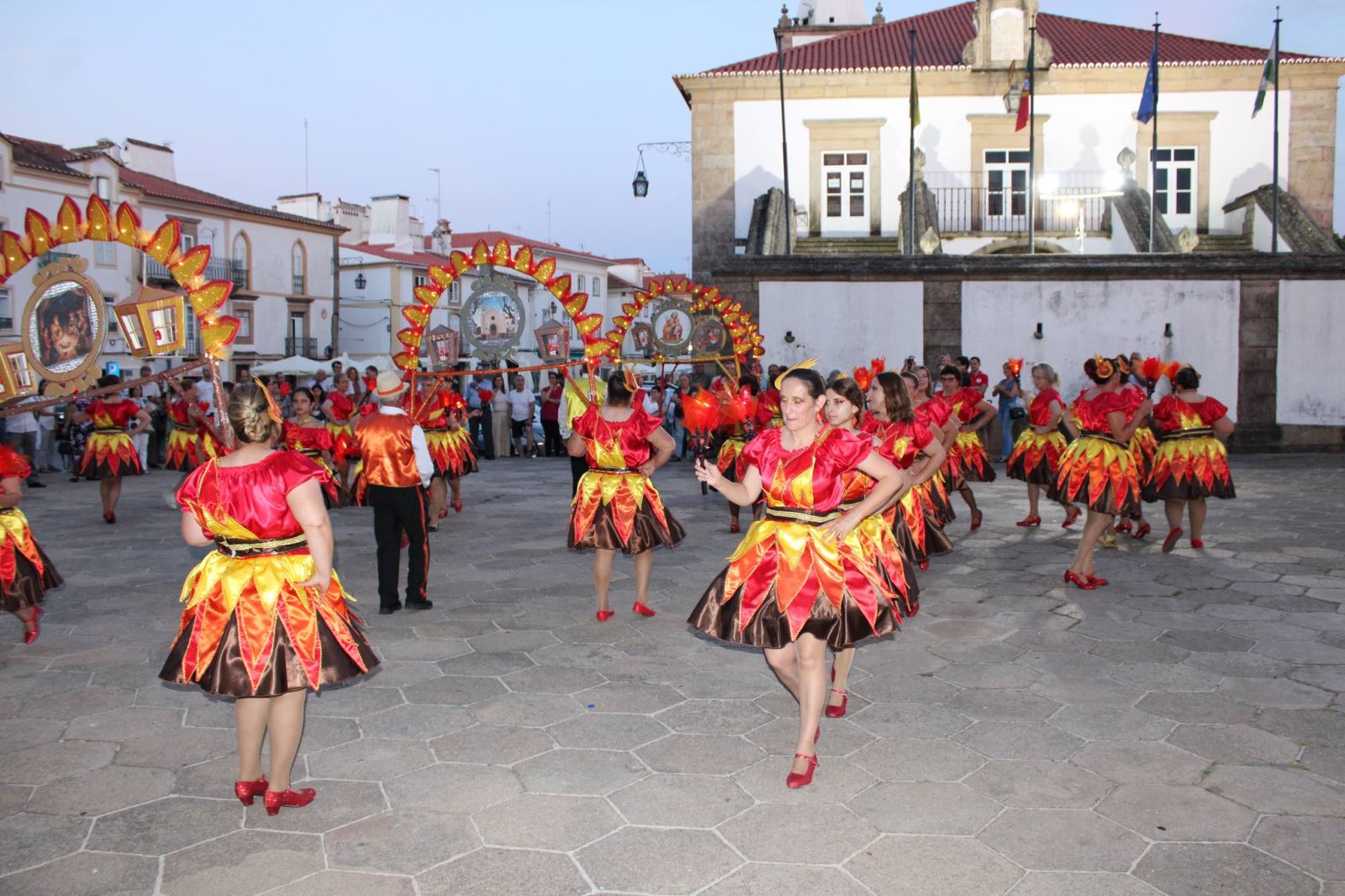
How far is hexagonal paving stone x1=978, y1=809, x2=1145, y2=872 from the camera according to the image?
381cm

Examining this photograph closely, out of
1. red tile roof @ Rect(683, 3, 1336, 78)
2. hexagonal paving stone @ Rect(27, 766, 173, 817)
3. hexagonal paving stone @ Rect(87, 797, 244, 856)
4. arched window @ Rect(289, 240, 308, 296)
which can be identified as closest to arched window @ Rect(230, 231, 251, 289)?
arched window @ Rect(289, 240, 308, 296)

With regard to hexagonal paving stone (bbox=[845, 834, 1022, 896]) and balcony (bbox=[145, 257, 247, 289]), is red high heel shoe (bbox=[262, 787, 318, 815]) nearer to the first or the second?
hexagonal paving stone (bbox=[845, 834, 1022, 896])

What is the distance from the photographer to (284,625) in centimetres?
410

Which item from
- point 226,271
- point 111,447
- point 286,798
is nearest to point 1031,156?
point 111,447

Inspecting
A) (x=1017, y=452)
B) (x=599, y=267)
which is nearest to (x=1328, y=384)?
(x=1017, y=452)

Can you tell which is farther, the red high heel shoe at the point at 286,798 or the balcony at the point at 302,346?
the balcony at the point at 302,346

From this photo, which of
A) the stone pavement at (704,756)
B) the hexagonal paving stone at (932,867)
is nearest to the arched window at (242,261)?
the stone pavement at (704,756)

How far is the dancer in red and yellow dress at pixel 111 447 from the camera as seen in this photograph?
11.4 metres

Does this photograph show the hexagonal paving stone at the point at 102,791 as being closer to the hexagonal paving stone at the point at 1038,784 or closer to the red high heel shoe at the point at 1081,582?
the hexagonal paving stone at the point at 1038,784

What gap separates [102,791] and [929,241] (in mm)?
19074

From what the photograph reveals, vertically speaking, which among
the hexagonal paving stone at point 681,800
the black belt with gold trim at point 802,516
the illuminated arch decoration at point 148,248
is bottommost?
the hexagonal paving stone at point 681,800

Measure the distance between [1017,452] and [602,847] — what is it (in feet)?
26.2

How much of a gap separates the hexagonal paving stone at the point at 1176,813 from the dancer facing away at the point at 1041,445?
5.41 metres

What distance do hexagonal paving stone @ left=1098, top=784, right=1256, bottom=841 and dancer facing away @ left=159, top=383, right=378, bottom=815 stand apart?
3.08 meters
